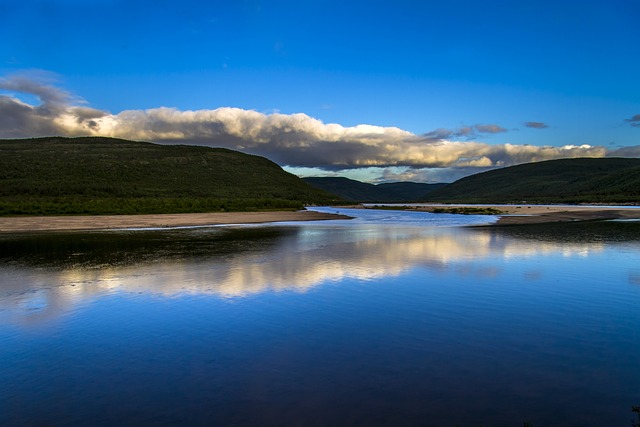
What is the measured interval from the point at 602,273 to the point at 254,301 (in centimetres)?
1586

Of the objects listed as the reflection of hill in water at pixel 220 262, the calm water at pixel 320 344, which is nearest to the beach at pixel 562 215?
the reflection of hill in water at pixel 220 262

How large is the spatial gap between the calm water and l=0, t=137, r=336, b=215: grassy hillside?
5634 cm

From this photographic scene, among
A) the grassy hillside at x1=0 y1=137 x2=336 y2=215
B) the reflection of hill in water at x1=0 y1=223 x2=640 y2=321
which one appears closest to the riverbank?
the reflection of hill in water at x1=0 y1=223 x2=640 y2=321

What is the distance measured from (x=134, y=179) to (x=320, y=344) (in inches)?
5454

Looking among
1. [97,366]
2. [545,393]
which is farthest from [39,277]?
[545,393]

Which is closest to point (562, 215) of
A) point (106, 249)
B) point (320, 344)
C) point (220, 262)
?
point (220, 262)

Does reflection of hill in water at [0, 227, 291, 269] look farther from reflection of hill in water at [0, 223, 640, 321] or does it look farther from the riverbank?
the riverbank

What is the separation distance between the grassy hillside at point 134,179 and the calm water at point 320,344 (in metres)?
56.3

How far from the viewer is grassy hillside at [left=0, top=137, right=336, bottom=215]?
270ft

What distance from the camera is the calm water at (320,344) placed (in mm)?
6992

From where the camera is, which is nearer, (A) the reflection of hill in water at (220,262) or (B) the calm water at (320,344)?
(B) the calm water at (320,344)

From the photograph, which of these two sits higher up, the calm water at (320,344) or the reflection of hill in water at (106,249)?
the reflection of hill in water at (106,249)

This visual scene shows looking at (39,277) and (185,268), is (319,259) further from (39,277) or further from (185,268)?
(39,277)

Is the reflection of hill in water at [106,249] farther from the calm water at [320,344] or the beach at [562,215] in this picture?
the beach at [562,215]
